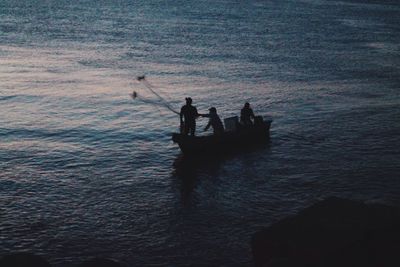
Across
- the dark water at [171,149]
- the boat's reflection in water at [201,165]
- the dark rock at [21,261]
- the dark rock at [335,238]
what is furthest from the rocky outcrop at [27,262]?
the boat's reflection in water at [201,165]

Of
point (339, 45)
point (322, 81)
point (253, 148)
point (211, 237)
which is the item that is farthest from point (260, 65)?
point (211, 237)

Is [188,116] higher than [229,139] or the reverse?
higher

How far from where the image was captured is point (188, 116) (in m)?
21.0

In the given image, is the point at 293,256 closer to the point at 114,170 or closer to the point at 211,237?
the point at 211,237

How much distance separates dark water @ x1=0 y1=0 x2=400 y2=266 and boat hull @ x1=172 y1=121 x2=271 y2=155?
2.22 ft

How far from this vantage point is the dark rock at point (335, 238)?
8141 millimetres

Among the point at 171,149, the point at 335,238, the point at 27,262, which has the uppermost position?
the point at 335,238

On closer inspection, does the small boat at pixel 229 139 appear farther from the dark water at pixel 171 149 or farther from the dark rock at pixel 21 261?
the dark rock at pixel 21 261

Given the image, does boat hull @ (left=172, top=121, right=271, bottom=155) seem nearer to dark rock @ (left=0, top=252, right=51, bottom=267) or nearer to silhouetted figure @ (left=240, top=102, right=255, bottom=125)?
silhouetted figure @ (left=240, top=102, right=255, bottom=125)

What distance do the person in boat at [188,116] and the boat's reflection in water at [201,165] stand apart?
3.86 feet

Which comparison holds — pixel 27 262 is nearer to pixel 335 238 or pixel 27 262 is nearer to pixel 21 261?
pixel 21 261

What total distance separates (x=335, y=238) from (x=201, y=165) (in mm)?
12151

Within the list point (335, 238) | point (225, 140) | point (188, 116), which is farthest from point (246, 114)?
point (335, 238)

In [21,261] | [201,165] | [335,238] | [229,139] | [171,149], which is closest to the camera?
[335,238]
